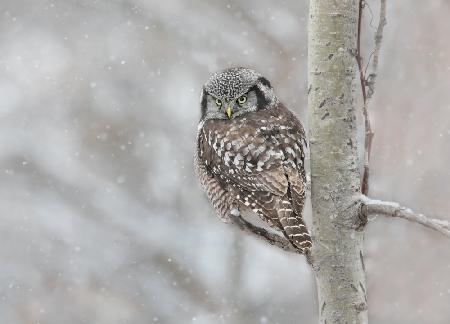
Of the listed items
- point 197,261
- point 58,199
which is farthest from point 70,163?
point 197,261

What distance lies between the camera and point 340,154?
307cm

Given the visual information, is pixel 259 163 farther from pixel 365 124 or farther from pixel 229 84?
pixel 365 124

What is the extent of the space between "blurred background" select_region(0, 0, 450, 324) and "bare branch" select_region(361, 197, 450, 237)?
5.33 m

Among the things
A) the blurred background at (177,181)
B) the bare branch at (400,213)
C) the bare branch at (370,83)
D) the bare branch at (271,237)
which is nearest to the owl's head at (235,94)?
the bare branch at (271,237)

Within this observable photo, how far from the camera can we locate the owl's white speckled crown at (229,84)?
13.6 ft

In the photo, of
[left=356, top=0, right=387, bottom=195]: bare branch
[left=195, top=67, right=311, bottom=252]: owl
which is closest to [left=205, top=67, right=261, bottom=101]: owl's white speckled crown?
[left=195, top=67, right=311, bottom=252]: owl

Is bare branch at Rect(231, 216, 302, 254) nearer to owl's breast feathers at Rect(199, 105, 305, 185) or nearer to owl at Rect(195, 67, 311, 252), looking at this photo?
owl at Rect(195, 67, 311, 252)

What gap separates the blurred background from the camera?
28.2 ft

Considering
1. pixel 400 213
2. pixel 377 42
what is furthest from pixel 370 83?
pixel 400 213

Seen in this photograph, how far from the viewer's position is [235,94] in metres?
4.15

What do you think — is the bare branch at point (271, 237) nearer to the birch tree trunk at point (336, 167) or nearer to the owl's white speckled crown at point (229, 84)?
the birch tree trunk at point (336, 167)

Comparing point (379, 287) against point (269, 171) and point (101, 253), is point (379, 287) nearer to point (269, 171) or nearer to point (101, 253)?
point (101, 253)

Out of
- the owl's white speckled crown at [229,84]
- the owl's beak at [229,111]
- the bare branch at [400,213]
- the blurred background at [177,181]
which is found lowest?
the bare branch at [400,213]

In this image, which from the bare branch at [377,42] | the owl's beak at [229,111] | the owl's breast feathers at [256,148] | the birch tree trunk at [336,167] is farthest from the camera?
the owl's beak at [229,111]
